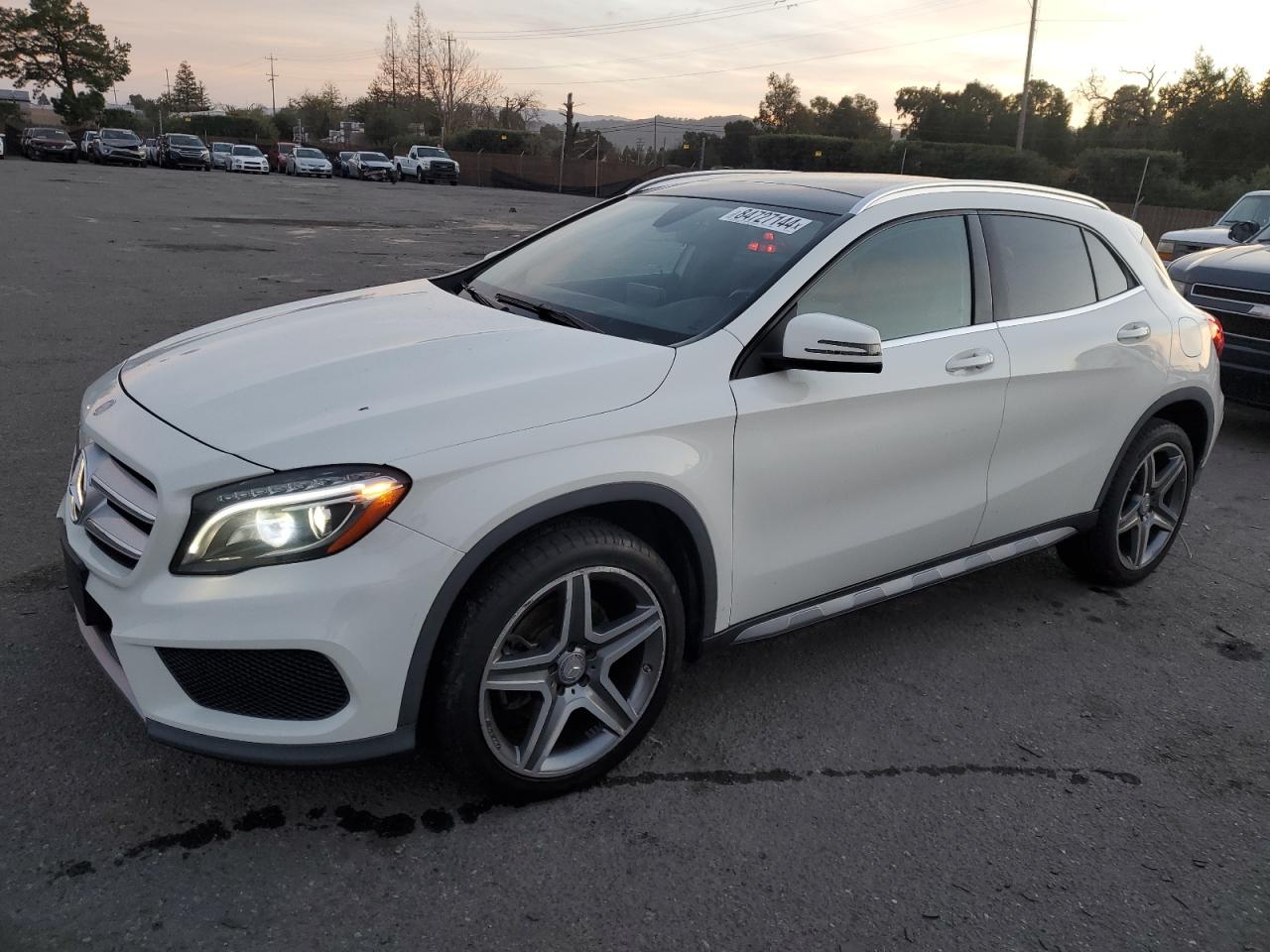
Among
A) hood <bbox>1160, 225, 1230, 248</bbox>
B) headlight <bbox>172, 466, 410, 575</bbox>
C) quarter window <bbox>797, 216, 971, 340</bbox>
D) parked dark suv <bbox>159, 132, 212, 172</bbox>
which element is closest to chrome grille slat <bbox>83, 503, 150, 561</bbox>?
headlight <bbox>172, 466, 410, 575</bbox>

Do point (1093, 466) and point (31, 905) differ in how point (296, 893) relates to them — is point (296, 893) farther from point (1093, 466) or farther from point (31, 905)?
point (1093, 466)

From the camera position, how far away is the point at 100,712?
2951 mm

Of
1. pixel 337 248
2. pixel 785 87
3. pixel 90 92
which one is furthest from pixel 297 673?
pixel 90 92

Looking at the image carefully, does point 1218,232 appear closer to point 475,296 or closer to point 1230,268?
point 1230,268

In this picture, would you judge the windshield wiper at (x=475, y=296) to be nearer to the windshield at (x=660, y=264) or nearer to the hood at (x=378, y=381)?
the windshield at (x=660, y=264)

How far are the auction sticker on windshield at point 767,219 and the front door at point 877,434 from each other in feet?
0.75

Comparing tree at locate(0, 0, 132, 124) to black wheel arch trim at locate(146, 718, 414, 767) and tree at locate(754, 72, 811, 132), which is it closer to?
tree at locate(754, 72, 811, 132)

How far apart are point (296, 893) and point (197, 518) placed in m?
0.91

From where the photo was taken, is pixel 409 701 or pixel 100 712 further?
pixel 100 712

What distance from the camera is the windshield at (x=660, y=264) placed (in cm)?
314

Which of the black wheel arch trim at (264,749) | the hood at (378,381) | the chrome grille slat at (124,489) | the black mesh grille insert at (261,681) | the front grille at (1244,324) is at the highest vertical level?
the hood at (378,381)

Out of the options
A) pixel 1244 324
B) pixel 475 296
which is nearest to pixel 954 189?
pixel 475 296

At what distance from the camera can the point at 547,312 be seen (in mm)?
3312

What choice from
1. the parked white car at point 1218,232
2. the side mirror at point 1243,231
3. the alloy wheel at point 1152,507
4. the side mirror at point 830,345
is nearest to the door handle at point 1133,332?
the alloy wheel at point 1152,507
